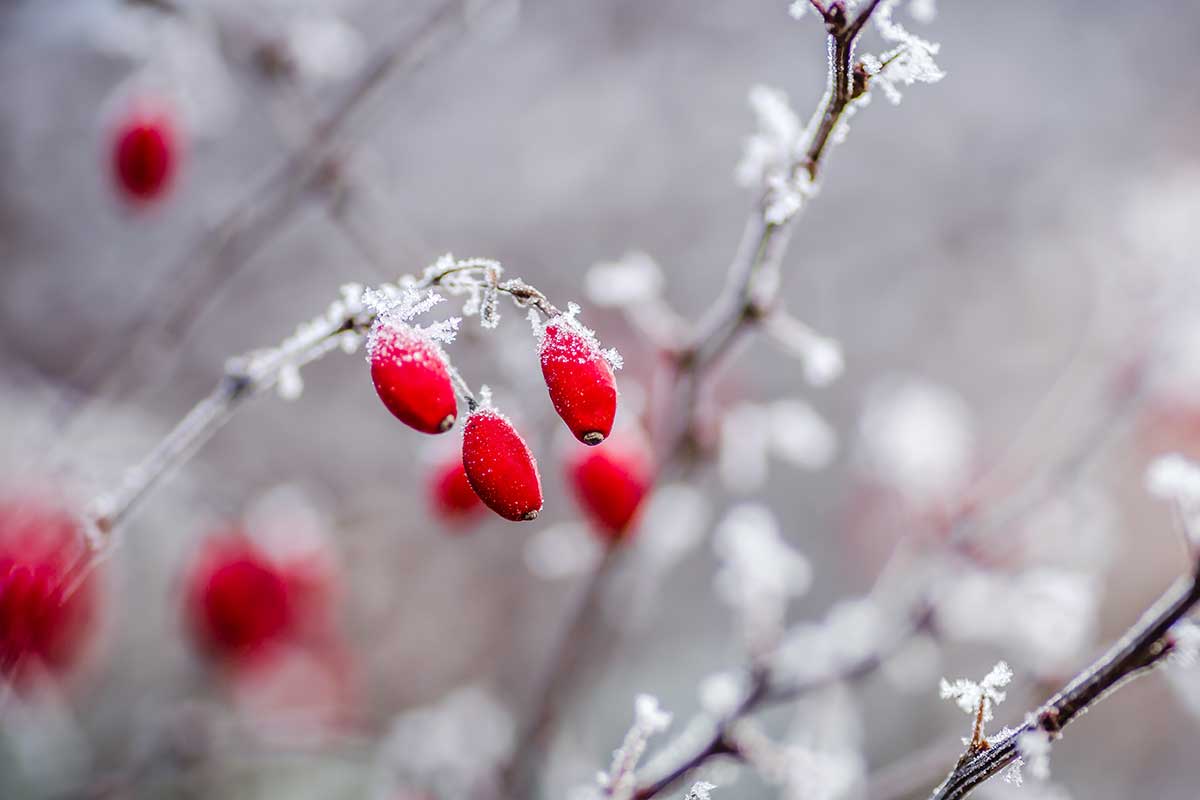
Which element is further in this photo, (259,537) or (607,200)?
(607,200)

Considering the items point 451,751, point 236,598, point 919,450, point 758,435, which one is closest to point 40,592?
point 236,598

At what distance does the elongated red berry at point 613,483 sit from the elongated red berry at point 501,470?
0.36 metres

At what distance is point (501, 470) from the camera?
54 centimetres

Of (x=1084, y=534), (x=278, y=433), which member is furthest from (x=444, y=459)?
(x=278, y=433)

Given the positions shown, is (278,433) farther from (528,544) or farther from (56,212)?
(56,212)

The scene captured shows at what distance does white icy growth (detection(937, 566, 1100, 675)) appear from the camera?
34.5 inches

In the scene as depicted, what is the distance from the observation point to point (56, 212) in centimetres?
235

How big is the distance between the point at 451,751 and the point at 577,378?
0.86m

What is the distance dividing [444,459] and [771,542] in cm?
38

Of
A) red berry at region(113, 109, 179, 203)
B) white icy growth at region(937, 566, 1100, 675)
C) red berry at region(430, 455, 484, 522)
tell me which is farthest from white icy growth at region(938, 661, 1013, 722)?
red berry at region(113, 109, 179, 203)

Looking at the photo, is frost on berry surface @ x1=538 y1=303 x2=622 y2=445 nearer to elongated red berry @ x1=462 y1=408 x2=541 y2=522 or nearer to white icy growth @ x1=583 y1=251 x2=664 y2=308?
elongated red berry @ x1=462 y1=408 x2=541 y2=522

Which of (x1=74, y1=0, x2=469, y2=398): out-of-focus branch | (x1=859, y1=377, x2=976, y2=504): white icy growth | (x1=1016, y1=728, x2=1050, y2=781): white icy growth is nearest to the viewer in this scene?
(x1=1016, y1=728, x2=1050, y2=781): white icy growth

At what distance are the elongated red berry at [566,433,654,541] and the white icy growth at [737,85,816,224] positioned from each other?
0.35m

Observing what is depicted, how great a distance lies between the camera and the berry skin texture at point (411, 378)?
0.51 m
